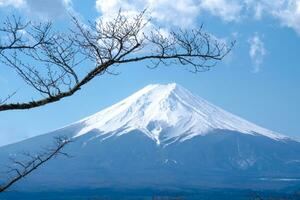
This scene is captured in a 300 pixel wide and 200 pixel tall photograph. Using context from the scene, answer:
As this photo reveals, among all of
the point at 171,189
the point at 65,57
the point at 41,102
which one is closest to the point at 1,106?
the point at 41,102

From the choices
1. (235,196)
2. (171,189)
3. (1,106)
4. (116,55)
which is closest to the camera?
(1,106)

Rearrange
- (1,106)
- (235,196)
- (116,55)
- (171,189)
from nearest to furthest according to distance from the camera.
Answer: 1. (1,106)
2. (116,55)
3. (235,196)
4. (171,189)

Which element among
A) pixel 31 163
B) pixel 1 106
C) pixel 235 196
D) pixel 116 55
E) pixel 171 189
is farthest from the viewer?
pixel 171 189

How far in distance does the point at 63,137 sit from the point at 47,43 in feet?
2.52

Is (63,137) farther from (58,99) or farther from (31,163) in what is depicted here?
(58,99)

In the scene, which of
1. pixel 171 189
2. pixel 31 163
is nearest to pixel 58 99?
pixel 31 163

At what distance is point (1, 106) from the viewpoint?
3.89 m

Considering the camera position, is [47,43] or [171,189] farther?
[171,189]

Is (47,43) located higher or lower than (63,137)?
higher

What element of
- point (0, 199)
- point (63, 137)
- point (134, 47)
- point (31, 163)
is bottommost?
point (31, 163)

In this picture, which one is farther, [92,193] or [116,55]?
[92,193]

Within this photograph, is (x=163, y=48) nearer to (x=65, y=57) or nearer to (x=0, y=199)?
(x=65, y=57)

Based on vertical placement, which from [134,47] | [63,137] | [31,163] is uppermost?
[134,47]

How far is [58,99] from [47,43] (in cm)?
75
